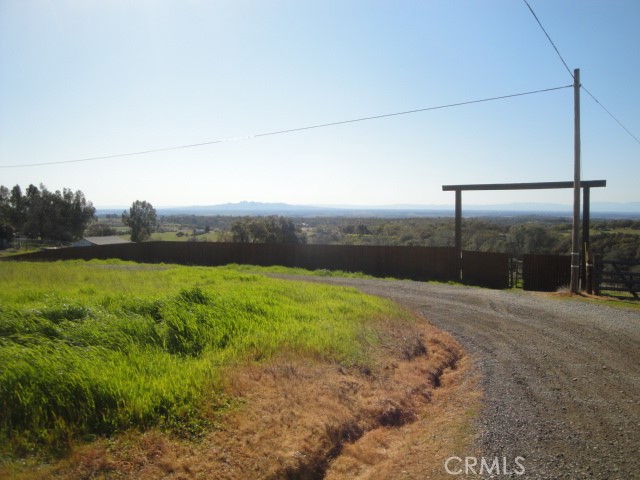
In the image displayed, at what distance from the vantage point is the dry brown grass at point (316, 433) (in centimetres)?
378

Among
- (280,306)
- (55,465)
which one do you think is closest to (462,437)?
(55,465)

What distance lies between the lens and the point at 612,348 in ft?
26.5

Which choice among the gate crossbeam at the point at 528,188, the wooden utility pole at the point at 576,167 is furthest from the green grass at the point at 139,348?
the gate crossbeam at the point at 528,188

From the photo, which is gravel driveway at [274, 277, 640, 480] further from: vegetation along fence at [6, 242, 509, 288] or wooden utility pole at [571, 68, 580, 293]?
vegetation along fence at [6, 242, 509, 288]

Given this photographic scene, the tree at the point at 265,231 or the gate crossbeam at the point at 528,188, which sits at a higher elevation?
the gate crossbeam at the point at 528,188

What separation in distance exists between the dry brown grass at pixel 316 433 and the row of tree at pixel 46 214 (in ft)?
219

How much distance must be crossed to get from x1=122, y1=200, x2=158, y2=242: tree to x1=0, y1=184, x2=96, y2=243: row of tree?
9.70m

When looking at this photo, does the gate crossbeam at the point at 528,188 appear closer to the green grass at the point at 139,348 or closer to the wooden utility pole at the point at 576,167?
the wooden utility pole at the point at 576,167

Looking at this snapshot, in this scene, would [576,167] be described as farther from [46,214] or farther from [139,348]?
[46,214]

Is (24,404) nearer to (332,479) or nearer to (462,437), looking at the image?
(332,479)

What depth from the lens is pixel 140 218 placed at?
80250 millimetres

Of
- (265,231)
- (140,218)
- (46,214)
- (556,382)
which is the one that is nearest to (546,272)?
(556,382)

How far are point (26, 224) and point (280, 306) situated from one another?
67.5 m

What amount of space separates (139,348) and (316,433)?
104 inches
